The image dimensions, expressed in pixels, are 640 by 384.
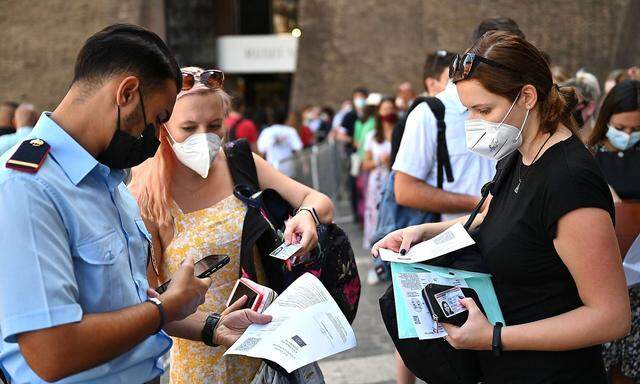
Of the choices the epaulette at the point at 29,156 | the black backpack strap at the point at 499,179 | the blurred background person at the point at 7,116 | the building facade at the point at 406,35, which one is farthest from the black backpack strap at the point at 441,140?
the building facade at the point at 406,35

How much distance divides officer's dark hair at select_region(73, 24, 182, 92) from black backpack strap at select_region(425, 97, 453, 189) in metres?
2.29

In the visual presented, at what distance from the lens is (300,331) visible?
2.24m

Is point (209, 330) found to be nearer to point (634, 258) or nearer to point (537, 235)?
point (537, 235)

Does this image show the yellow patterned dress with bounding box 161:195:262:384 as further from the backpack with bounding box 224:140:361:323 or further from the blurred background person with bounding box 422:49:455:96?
the blurred background person with bounding box 422:49:455:96

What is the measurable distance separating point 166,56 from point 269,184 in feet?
3.54

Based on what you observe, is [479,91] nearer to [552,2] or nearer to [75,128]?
[75,128]

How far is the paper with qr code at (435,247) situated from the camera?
2.31 metres

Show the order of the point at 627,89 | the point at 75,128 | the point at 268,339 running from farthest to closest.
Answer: the point at 627,89 → the point at 268,339 → the point at 75,128

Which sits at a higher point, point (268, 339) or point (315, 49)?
point (268, 339)

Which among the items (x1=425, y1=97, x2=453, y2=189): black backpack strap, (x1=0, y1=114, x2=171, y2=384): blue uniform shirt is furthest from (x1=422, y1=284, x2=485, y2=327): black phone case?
(x1=425, y1=97, x2=453, y2=189): black backpack strap

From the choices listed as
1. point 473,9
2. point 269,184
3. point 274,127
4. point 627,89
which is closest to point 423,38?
point 473,9

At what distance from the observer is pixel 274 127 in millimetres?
11664

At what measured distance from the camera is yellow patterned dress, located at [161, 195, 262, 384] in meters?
2.78

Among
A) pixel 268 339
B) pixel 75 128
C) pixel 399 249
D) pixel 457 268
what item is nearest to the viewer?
pixel 75 128
